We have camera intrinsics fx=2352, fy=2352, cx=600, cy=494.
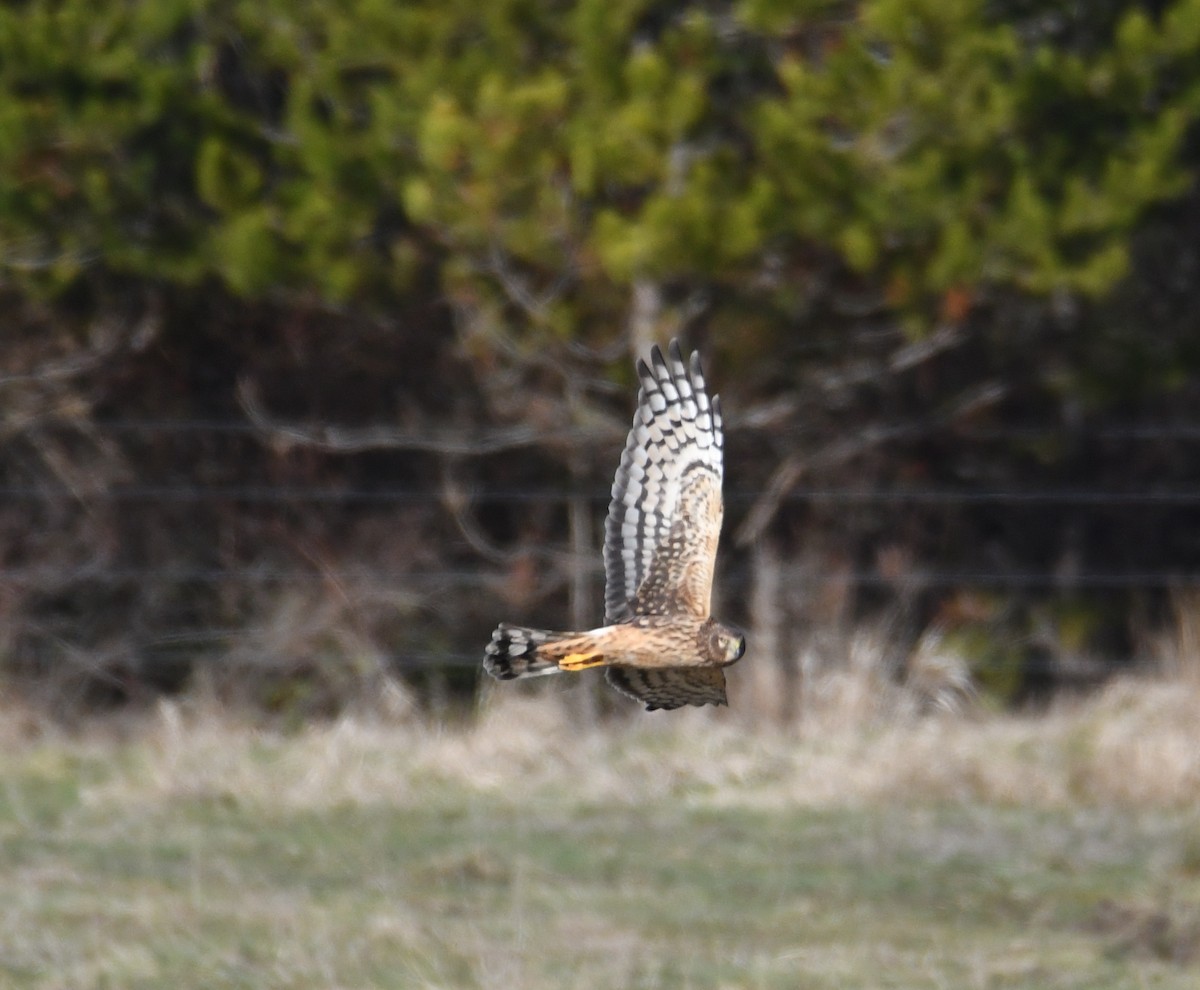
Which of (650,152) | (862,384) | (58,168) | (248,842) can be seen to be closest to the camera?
(248,842)

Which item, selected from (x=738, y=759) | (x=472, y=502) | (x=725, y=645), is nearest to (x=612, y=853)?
(x=738, y=759)

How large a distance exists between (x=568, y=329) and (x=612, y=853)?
342cm

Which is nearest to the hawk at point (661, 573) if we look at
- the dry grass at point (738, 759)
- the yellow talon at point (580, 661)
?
the yellow talon at point (580, 661)

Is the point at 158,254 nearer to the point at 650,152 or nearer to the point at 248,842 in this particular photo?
the point at 650,152

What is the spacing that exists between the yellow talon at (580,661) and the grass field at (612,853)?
6.07 feet

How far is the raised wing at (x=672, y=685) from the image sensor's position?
402 cm

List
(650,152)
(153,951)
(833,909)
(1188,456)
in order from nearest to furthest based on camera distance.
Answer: (153,951) < (833,909) < (650,152) < (1188,456)

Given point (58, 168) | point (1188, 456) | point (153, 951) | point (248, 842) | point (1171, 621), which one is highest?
point (58, 168)

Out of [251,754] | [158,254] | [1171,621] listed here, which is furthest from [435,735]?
[1171,621]

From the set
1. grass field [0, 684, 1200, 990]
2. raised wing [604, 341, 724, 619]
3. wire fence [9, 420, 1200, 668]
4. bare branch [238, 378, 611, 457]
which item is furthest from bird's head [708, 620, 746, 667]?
wire fence [9, 420, 1200, 668]

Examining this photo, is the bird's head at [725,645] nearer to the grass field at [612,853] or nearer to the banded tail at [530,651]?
the banded tail at [530,651]

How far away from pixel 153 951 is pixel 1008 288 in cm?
637

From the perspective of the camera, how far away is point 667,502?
182 inches

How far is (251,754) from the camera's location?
9.52 metres
